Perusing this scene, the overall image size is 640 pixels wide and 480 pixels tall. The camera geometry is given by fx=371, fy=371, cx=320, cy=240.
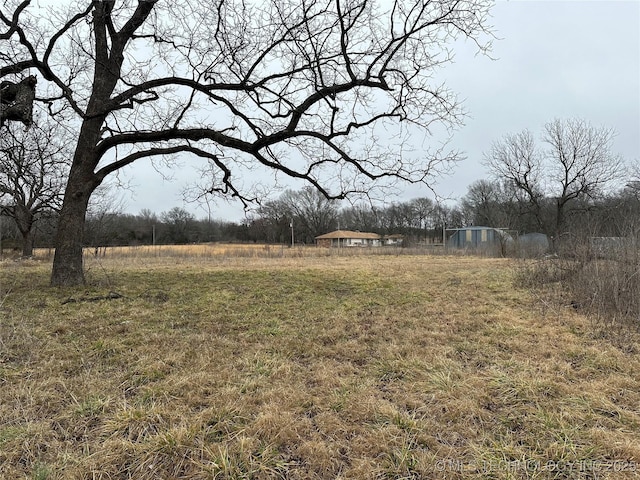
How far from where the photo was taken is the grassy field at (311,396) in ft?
6.92

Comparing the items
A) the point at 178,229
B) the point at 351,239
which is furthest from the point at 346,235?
the point at 178,229

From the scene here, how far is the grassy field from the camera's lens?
6.92 ft

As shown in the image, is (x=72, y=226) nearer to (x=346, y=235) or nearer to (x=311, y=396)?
(x=311, y=396)

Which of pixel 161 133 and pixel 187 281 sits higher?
pixel 161 133

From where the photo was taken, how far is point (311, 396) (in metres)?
2.94

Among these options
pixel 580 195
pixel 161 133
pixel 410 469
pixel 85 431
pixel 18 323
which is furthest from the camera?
pixel 580 195

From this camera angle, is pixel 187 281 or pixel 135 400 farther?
pixel 187 281

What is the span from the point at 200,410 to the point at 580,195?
35.5 metres

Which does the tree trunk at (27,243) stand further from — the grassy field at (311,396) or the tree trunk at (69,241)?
the grassy field at (311,396)

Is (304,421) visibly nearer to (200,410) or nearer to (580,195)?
(200,410)

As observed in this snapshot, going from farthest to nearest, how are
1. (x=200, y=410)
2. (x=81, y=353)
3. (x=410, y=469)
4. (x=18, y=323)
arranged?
(x=18, y=323)
(x=81, y=353)
(x=200, y=410)
(x=410, y=469)

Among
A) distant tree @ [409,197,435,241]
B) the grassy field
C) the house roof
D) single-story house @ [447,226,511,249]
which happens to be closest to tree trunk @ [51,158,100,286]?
the grassy field

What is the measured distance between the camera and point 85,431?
2.40 m

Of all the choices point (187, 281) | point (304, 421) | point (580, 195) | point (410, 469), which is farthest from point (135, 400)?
point (580, 195)
